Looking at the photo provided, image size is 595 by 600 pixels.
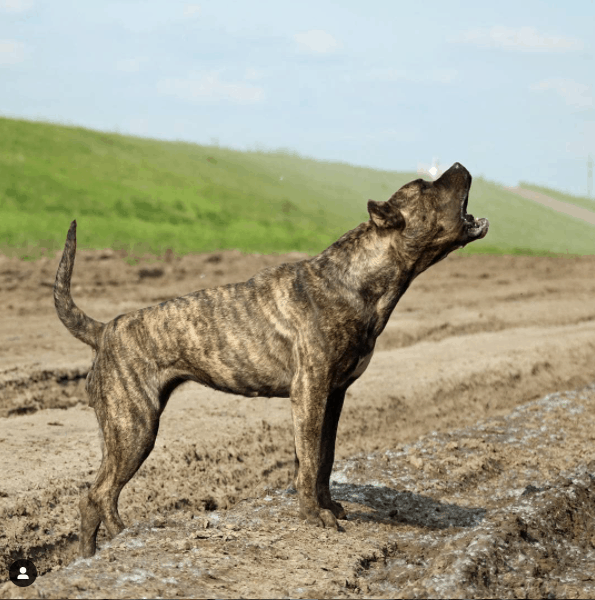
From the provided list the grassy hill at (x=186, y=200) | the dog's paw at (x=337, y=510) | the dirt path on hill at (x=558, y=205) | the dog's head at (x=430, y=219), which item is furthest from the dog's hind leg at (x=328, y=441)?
the dirt path on hill at (x=558, y=205)

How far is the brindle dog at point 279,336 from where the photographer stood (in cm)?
644

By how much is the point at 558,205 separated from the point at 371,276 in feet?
180

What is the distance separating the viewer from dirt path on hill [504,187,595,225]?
5517cm

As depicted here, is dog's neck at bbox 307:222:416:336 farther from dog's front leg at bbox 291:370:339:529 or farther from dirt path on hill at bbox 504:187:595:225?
dirt path on hill at bbox 504:187:595:225

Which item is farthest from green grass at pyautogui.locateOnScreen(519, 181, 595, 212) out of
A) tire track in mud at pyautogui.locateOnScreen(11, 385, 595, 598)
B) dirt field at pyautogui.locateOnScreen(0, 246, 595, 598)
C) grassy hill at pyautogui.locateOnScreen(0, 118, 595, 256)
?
tire track in mud at pyautogui.locateOnScreen(11, 385, 595, 598)

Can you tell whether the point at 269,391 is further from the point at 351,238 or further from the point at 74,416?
the point at 74,416

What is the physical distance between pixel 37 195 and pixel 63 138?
36.4 ft

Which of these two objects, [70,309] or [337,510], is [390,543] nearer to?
[337,510]

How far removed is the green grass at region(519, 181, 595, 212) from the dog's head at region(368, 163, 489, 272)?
56.8m

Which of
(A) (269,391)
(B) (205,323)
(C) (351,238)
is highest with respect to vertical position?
(C) (351,238)

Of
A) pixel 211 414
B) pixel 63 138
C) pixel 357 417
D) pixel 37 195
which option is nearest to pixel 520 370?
pixel 357 417

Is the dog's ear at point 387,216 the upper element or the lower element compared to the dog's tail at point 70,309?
upper

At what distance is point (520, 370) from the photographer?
47.3ft

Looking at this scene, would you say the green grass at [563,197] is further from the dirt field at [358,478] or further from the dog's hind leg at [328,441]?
the dog's hind leg at [328,441]
